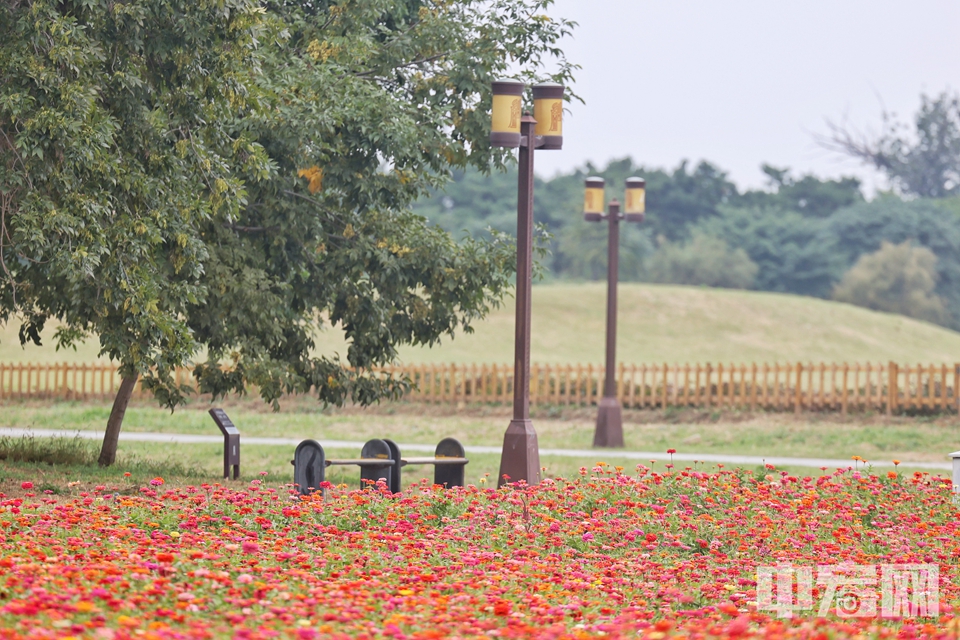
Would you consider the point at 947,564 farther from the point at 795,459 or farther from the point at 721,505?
the point at 795,459

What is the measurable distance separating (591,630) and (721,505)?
14.6ft

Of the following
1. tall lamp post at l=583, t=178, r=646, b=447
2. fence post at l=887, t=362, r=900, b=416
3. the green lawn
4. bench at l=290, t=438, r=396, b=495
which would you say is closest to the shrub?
fence post at l=887, t=362, r=900, b=416

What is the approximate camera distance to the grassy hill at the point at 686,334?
3581 cm

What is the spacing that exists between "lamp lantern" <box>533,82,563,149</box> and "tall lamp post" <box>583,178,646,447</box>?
754 centimetres

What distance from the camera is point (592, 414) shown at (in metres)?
24.5

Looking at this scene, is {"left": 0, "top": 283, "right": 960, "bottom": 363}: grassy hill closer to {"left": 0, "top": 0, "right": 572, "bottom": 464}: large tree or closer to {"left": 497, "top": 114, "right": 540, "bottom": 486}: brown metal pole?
{"left": 0, "top": 0, "right": 572, "bottom": 464}: large tree

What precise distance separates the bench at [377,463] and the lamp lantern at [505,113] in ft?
10.1

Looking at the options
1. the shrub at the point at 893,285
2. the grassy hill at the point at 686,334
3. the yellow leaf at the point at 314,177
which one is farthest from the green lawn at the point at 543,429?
the shrub at the point at 893,285

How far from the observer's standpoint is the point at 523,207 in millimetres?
11633

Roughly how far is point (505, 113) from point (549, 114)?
62 centimetres

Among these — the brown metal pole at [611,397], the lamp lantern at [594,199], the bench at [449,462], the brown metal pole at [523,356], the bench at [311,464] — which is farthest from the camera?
the lamp lantern at [594,199]

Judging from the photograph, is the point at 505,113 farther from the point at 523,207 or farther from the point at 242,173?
the point at 242,173

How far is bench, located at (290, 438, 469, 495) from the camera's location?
34.4 ft

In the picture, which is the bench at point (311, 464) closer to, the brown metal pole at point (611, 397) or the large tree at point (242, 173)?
the large tree at point (242, 173)
